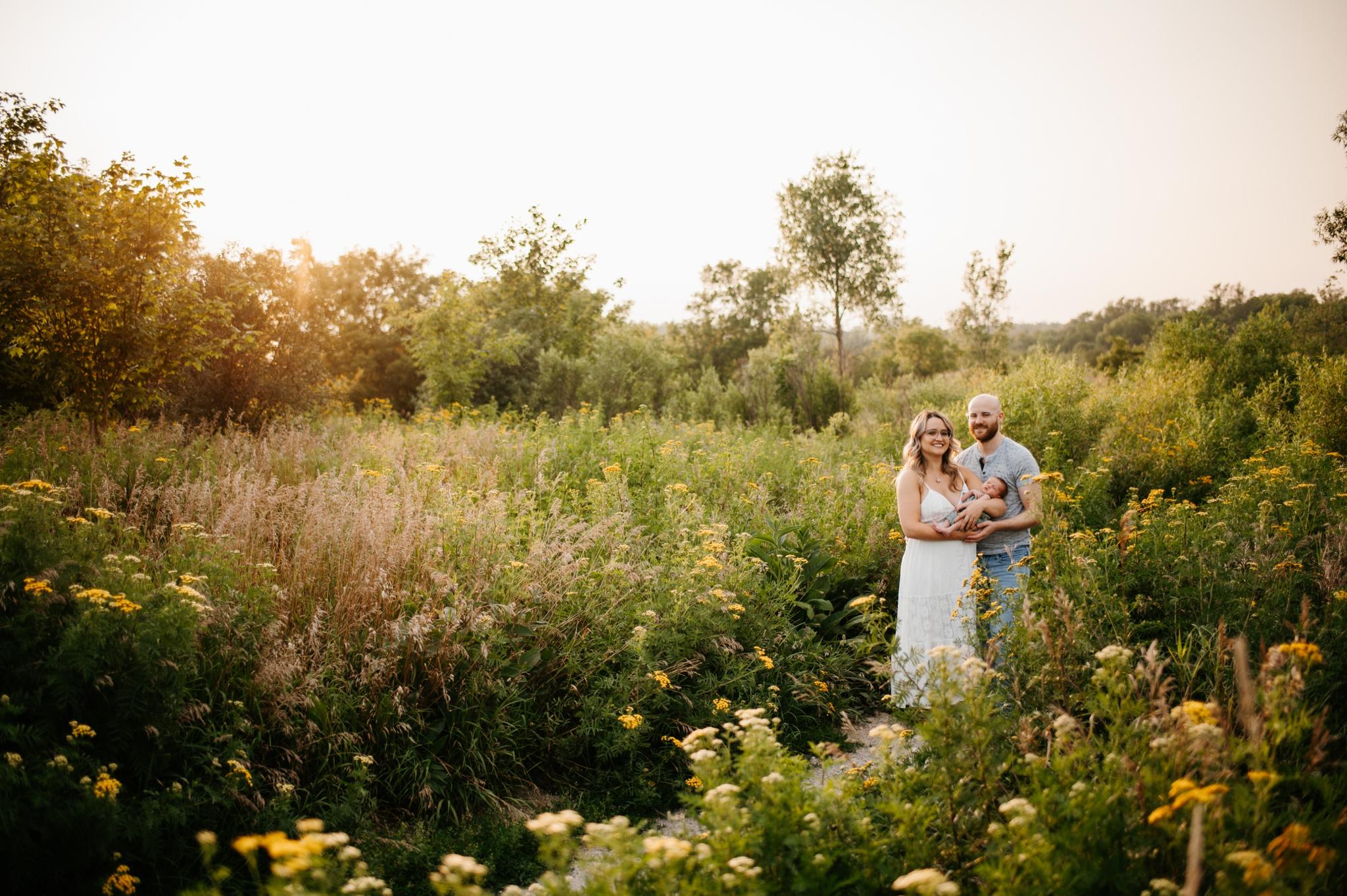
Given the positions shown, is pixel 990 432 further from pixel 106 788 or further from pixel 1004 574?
pixel 106 788

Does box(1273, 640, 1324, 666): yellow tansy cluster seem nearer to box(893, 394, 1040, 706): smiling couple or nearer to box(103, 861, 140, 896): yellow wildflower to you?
box(893, 394, 1040, 706): smiling couple

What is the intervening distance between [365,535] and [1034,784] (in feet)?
12.6

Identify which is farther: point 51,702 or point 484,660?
point 484,660

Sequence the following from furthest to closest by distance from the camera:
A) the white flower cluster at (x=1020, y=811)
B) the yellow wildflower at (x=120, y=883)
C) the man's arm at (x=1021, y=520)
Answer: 1. the man's arm at (x=1021, y=520)
2. the yellow wildflower at (x=120, y=883)
3. the white flower cluster at (x=1020, y=811)

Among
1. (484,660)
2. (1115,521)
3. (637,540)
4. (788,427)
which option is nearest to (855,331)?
(788,427)

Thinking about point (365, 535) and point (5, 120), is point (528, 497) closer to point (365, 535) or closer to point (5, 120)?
point (365, 535)

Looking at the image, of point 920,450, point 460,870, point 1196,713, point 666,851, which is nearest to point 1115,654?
point 1196,713

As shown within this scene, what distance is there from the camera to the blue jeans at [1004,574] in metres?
4.01

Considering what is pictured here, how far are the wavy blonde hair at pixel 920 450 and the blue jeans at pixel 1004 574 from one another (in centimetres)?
59

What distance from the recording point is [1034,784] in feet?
7.23

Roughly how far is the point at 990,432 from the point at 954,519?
80 centimetres

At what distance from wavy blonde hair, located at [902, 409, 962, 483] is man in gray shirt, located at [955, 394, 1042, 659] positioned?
0.18 m

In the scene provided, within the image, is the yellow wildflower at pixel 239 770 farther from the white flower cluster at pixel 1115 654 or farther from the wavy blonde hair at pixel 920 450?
the wavy blonde hair at pixel 920 450

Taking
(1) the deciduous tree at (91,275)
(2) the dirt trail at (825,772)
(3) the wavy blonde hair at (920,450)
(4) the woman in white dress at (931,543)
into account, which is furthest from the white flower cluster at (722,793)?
(1) the deciduous tree at (91,275)
